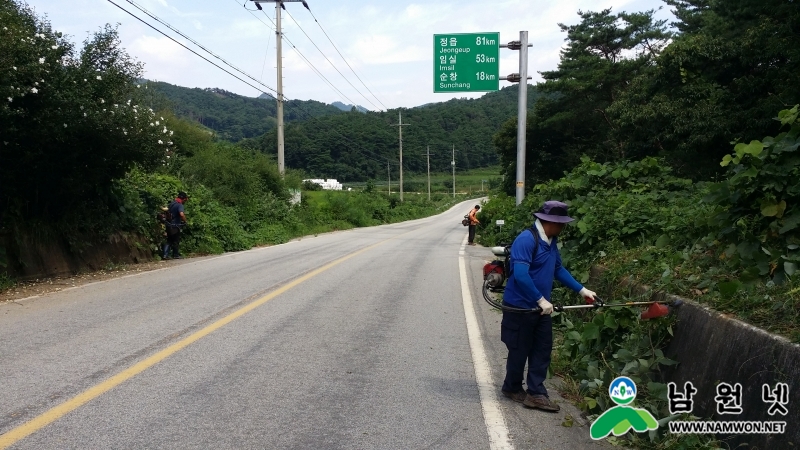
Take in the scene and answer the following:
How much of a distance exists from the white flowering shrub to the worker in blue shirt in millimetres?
9127

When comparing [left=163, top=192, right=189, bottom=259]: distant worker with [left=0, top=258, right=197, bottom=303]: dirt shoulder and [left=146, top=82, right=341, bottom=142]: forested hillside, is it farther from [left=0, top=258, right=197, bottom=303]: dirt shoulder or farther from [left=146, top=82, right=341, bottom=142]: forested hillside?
[left=146, top=82, right=341, bottom=142]: forested hillside

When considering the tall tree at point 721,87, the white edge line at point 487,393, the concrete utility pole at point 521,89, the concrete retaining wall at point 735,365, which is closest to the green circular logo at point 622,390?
the concrete retaining wall at point 735,365

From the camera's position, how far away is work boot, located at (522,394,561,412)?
497cm

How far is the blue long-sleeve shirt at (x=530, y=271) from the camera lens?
487 cm

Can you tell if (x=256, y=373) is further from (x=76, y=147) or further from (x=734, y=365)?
(x=76, y=147)

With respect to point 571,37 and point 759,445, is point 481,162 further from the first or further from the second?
point 759,445

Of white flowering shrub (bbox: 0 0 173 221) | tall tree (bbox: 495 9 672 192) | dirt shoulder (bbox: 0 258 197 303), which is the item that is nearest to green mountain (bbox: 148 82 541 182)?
tall tree (bbox: 495 9 672 192)

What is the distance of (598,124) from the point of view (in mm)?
35969

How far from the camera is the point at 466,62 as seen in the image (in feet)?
57.6

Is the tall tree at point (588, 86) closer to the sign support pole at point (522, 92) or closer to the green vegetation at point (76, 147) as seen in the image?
the sign support pole at point (522, 92)

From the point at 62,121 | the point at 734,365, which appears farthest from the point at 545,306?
the point at 62,121

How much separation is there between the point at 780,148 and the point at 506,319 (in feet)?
9.55

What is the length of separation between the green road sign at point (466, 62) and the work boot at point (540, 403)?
531 inches

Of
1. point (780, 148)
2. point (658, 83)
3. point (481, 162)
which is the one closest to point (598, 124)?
point (658, 83)
